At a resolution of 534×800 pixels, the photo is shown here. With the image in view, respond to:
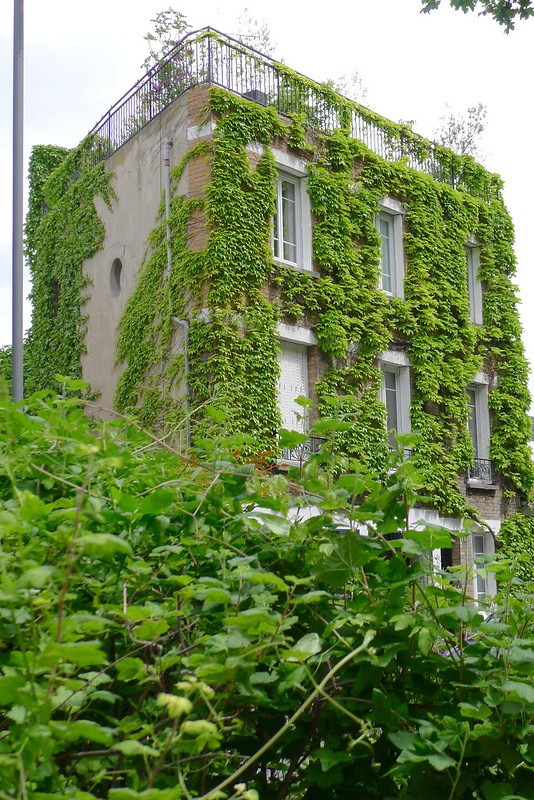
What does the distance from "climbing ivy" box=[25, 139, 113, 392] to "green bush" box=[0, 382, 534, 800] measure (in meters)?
18.9

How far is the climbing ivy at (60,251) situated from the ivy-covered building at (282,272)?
0.07m

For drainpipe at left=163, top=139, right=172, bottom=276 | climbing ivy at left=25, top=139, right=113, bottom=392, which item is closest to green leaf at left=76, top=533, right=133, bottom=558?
drainpipe at left=163, top=139, right=172, bottom=276

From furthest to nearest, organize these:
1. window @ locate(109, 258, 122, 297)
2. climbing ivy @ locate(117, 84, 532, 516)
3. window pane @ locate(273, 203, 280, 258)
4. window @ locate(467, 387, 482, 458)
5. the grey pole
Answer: window @ locate(467, 387, 482, 458), window @ locate(109, 258, 122, 297), window pane @ locate(273, 203, 280, 258), climbing ivy @ locate(117, 84, 532, 516), the grey pole

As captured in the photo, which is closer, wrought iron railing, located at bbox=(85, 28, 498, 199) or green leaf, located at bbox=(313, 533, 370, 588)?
green leaf, located at bbox=(313, 533, 370, 588)

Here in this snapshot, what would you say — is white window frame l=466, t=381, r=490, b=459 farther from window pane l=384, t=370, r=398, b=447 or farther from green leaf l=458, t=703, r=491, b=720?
green leaf l=458, t=703, r=491, b=720

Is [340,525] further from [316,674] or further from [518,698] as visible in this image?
[518,698]

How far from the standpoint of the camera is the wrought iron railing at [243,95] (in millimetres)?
18359

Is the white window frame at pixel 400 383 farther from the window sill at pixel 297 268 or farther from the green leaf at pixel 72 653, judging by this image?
the green leaf at pixel 72 653

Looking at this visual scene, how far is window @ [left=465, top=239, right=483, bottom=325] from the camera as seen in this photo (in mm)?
24000

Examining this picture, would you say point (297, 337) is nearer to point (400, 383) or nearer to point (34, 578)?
point (400, 383)

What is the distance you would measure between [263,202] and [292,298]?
75.9 inches

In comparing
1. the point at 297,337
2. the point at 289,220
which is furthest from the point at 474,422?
the point at 289,220

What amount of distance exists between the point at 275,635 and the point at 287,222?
17916 millimetres

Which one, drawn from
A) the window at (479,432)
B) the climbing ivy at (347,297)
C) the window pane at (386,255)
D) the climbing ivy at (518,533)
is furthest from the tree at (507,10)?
the climbing ivy at (518,533)
